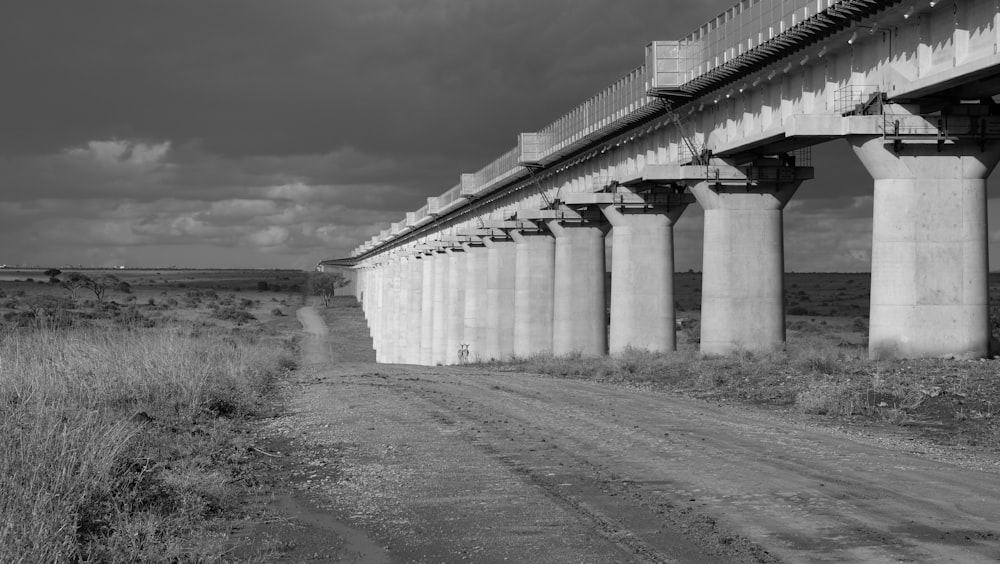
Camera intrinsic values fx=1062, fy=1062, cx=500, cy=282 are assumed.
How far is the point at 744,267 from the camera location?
1356 inches

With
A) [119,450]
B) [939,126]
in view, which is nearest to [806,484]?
[119,450]

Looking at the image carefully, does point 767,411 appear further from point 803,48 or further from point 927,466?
point 803,48

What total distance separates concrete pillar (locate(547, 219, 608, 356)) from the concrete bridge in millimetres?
77

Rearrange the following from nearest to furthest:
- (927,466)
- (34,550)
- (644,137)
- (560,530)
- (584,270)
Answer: (34,550)
(560,530)
(927,466)
(644,137)
(584,270)

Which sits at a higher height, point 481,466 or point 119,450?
point 119,450

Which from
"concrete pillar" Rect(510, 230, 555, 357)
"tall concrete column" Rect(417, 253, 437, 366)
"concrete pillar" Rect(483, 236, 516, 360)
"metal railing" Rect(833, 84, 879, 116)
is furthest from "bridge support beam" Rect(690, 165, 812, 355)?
"tall concrete column" Rect(417, 253, 437, 366)

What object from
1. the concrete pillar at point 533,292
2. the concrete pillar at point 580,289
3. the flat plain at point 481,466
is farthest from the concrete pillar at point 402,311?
the flat plain at point 481,466

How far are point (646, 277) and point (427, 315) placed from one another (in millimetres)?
44823

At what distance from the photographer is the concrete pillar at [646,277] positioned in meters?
43.0

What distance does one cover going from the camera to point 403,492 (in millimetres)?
10625

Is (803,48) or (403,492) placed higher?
(803,48)

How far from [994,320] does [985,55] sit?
91.2ft

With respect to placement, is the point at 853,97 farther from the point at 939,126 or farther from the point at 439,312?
the point at 439,312

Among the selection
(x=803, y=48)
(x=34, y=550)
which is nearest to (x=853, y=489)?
(x=34, y=550)
